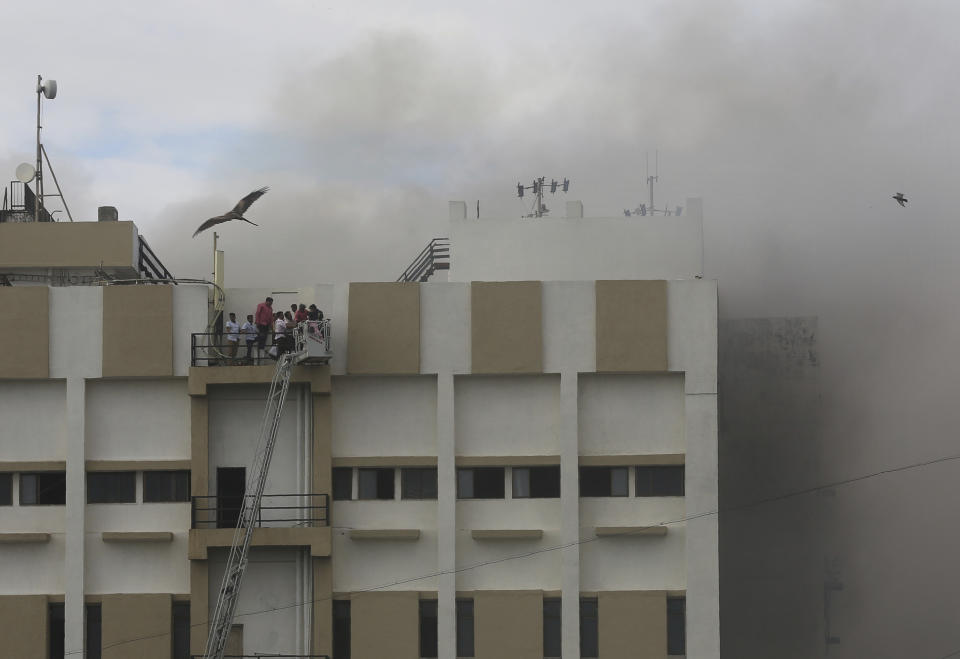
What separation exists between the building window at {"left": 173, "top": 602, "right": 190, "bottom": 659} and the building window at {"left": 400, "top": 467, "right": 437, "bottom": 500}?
5.89 m

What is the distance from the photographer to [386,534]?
88.2 feet

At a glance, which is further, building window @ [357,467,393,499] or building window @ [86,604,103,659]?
building window @ [357,467,393,499]

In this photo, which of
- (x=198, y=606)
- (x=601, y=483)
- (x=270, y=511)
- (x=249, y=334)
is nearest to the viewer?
(x=198, y=606)

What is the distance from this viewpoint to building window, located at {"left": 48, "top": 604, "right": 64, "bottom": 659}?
1064 inches

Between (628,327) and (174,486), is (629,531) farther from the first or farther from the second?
(174,486)

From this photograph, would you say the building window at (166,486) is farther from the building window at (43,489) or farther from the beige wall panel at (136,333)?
the beige wall panel at (136,333)

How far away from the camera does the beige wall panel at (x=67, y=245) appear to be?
32.8m

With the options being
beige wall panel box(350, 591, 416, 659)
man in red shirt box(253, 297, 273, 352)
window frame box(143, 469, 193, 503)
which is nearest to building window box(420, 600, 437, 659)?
beige wall panel box(350, 591, 416, 659)

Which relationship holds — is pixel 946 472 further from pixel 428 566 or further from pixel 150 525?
pixel 150 525

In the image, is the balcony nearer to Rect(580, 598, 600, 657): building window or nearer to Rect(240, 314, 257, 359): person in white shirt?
Rect(240, 314, 257, 359): person in white shirt

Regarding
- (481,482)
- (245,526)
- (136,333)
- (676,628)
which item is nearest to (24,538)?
(245,526)

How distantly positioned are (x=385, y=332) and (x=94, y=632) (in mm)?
10128

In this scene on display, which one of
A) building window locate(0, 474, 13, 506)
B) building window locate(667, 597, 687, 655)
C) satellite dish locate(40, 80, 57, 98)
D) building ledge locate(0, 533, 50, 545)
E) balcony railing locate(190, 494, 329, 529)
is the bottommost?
building window locate(667, 597, 687, 655)

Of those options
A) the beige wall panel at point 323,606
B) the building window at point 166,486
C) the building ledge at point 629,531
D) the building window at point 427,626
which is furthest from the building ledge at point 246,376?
the building ledge at point 629,531
